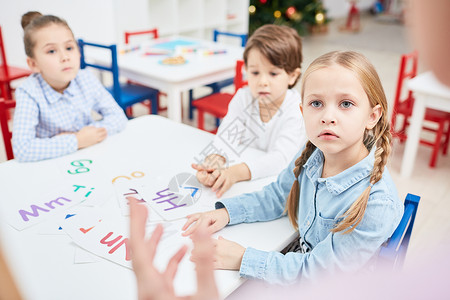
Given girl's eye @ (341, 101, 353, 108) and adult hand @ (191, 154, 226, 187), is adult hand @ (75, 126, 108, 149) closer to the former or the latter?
adult hand @ (191, 154, 226, 187)

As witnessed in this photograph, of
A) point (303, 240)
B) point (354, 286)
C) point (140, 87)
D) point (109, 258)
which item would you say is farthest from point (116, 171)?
point (140, 87)

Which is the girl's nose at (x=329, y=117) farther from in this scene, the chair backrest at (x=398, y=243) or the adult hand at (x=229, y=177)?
the adult hand at (x=229, y=177)

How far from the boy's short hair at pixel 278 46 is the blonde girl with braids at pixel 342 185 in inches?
23.4

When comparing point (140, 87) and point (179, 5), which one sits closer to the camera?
point (140, 87)

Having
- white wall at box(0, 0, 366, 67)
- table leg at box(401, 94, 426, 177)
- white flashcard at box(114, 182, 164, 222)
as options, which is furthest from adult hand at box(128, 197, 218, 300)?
white wall at box(0, 0, 366, 67)

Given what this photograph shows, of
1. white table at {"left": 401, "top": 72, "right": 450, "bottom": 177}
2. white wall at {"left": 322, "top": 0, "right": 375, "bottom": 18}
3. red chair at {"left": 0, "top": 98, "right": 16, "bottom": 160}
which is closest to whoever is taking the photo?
red chair at {"left": 0, "top": 98, "right": 16, "bottom": 160}

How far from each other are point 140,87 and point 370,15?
7632 millimetres

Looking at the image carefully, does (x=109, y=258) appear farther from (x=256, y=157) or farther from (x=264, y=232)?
(x=256, y=157)

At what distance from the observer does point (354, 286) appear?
0.21 metres

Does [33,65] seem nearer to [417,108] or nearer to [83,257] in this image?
[83,257]

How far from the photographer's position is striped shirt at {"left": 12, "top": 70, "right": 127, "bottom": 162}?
1.25 m

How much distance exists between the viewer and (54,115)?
1483mm

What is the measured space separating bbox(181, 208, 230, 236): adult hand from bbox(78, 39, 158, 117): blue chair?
158 centimetres

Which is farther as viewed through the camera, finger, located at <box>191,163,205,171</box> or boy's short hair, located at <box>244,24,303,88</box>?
boy's short hair, located at <box>244,24,303,88</box>
